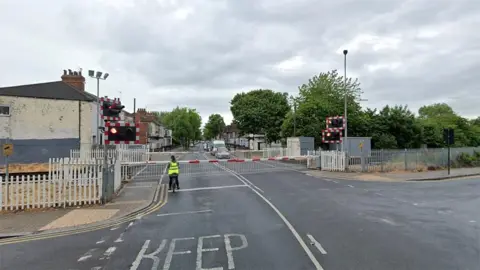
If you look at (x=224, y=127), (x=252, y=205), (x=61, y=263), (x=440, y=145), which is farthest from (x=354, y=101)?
(x=224, y=127)

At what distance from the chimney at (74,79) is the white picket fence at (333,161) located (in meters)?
22.4

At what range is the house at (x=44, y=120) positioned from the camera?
23359 mm

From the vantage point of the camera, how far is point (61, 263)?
591 cm

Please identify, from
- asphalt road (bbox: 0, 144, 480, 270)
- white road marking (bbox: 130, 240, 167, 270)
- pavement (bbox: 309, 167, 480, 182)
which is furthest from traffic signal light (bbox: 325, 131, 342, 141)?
white road marking (bbox: 130, 240, 167, 270)

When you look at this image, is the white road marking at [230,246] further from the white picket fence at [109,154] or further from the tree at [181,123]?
the tree at [181,123]

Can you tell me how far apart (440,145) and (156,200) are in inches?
1614

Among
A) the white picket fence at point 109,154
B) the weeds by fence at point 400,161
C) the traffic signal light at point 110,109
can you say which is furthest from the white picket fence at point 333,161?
the traffic signal light at point 110,109

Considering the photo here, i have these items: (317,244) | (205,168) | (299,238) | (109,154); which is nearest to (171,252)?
(299,238)

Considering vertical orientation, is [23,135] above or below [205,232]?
above

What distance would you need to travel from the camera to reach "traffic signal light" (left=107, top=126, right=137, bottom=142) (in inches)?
468

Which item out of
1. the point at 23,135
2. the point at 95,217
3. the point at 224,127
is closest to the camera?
the point at 95,217

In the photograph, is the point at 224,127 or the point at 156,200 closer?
the point at 156,200

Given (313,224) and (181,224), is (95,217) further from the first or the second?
(313,224)

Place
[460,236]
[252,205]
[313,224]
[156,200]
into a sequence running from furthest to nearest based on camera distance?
[156,200]
[252,205]
[313,224]
[460,236]
